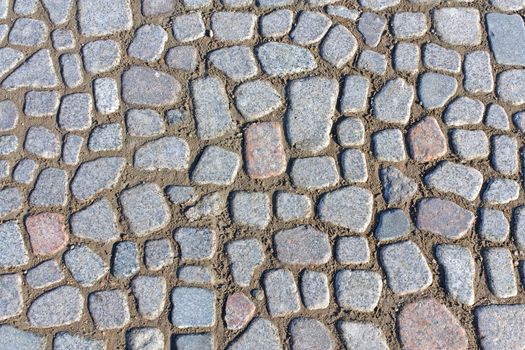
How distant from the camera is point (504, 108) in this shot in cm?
346

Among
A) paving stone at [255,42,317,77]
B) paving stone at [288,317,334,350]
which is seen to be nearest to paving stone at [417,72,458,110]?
paving stone at [255,42,317,77]

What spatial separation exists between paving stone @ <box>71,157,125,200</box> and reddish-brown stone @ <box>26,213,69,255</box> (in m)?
0.16

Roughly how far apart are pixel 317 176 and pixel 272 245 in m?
0.42

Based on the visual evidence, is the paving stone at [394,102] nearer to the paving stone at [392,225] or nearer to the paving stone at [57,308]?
the paving stone at [392,225]

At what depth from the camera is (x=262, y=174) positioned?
3287 millimetres

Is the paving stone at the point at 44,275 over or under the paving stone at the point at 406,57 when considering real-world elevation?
under

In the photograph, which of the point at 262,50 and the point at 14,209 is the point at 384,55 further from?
the point at 14,209

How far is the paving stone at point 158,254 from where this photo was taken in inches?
122

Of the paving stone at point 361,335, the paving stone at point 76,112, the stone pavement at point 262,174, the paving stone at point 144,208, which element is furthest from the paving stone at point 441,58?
the paving stone at point 76,112

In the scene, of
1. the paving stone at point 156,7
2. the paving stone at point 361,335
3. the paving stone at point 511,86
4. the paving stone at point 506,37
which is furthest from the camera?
the paving stone at point 156,7

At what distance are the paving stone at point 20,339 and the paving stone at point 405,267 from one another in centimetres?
159

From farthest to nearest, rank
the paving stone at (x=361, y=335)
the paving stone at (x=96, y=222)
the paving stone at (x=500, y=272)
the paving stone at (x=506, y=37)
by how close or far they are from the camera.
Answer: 1. the paving stone at (x=506, y=37)
2. the paving stone at (x=96, y=222)
3. the paving stone at (x=500, y=272)
4. the paving stone at (x=361, y=335)

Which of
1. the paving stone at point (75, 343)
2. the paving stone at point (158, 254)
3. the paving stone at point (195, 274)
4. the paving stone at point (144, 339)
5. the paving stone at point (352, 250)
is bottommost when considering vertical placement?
the paving stone at point (75, 343)

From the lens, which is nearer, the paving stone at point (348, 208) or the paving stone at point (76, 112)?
the paving stone at point (348, 208)
